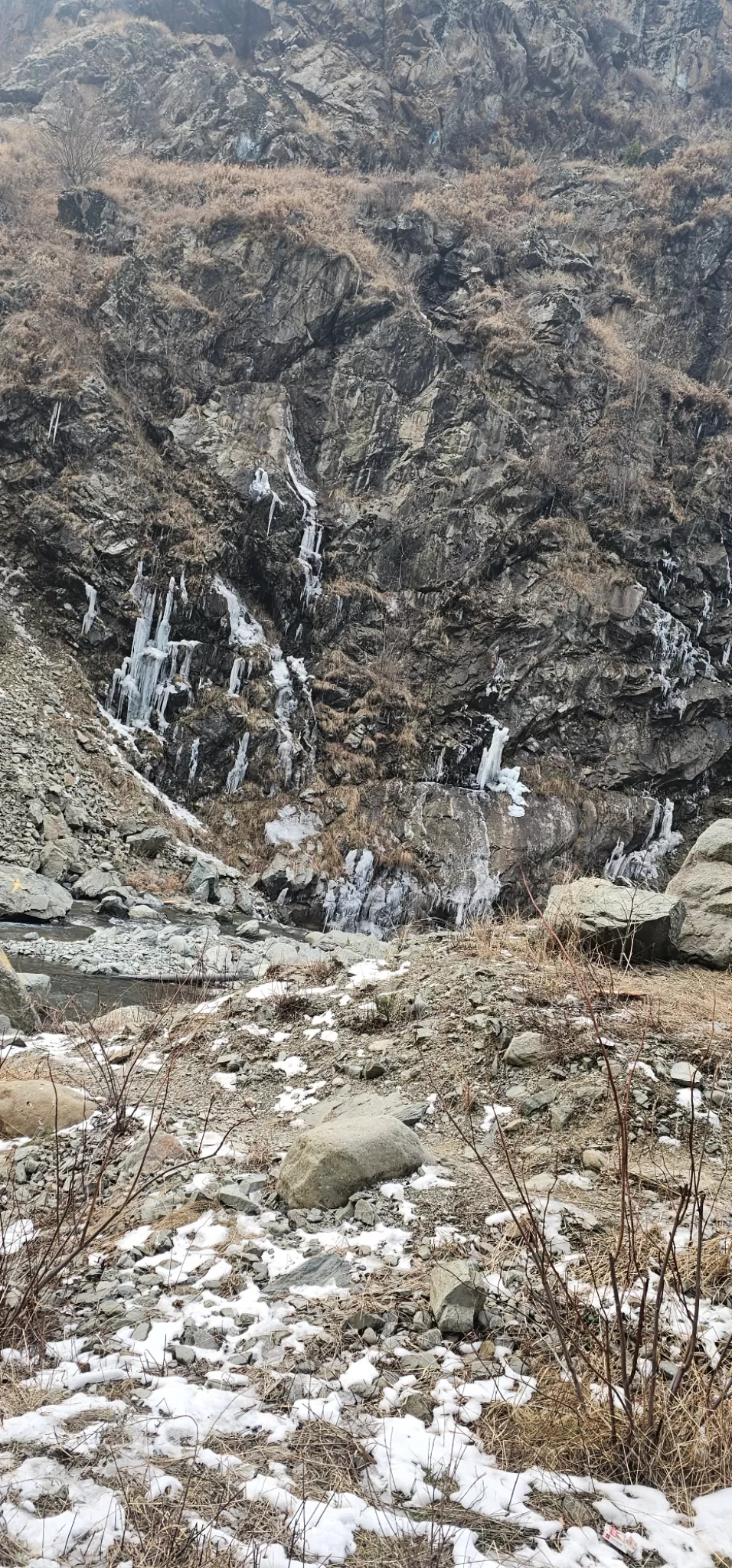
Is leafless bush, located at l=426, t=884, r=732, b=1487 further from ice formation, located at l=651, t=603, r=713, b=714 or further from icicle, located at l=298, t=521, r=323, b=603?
ice formation, located at l=651, t=603, r=713, b=714

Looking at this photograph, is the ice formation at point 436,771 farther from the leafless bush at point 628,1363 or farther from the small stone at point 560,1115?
the leafless bush at point 628,1363

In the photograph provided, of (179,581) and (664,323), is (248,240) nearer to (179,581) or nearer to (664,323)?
(179,581)

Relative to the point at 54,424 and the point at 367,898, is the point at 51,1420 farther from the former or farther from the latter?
the point at 54,424

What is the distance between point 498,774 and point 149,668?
969 cm

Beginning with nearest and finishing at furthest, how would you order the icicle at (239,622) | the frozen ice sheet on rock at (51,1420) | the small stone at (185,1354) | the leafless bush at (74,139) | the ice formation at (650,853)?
the frozen ice sheet on rock at (51,1420) < the small stone at (185,1354) < the icicle at (239,622) < the ice formation at (650,853) < the leafless bush at (74,139)

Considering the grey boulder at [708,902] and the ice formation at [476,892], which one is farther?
the ice formation at [476,892]

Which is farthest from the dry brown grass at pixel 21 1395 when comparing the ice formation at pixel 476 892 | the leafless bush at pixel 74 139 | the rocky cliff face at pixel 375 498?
the leafless bush at pixel 74 139

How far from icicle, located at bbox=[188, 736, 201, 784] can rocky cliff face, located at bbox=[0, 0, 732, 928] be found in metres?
0.13

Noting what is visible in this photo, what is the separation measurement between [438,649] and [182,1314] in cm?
2032

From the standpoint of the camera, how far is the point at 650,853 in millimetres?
21297

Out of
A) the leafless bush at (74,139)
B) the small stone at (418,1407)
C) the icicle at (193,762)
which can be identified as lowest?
the icicle at (193,762)

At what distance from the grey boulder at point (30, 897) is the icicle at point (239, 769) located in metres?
6.52

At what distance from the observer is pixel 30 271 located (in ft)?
71.9

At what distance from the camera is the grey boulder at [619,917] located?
5.42 metres
